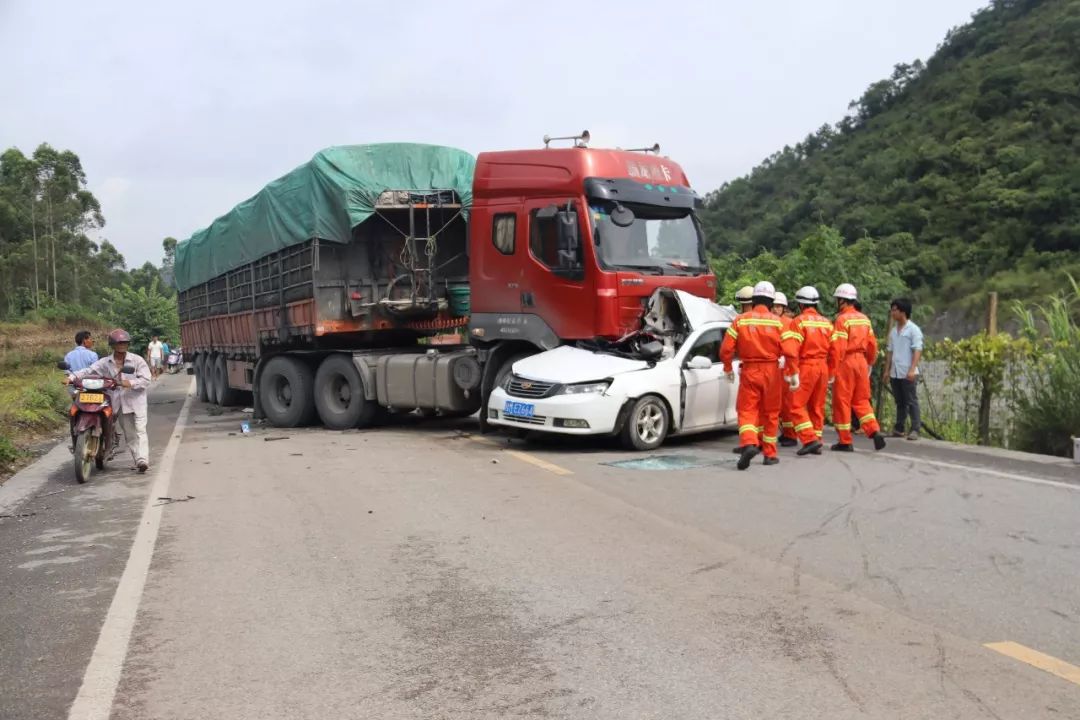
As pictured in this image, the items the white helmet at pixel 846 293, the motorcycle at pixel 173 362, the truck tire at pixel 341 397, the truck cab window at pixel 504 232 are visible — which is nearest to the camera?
the white helmet at pixel 846 293

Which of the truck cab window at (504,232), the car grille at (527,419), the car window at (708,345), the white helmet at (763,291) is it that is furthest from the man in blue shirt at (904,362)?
the truck cab window at (504,232)

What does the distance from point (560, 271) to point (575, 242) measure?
432 millimetres

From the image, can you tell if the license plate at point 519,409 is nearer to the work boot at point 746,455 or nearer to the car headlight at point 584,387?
the car headlight at point 584,387

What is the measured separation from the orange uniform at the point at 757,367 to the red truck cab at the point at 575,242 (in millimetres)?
1879

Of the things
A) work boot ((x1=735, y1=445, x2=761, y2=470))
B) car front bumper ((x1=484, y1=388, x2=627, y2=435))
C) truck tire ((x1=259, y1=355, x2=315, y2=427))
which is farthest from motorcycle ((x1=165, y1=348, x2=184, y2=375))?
work boot ((x1=735, y1=445, x2=761, y2=470))

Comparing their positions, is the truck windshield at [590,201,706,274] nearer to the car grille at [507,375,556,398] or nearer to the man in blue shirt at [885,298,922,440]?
the car grille at [507,375,556,398]

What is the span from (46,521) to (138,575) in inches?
97.5

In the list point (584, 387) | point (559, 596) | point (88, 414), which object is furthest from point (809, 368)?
point (88, 414)

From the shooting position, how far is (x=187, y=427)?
1568cm

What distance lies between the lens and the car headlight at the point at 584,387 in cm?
1009

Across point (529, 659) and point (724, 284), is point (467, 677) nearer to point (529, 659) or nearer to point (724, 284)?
point (529, 659)

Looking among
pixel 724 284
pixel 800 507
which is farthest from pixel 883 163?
pixel 800 507

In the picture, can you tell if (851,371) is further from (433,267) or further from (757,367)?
(433,267)

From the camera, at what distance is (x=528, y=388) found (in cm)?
1052
